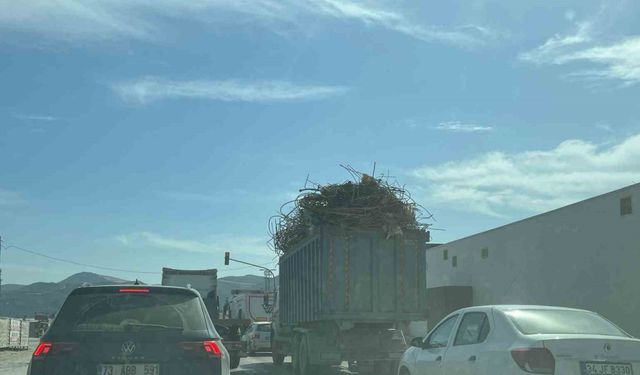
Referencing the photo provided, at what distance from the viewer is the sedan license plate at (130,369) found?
6000 mm

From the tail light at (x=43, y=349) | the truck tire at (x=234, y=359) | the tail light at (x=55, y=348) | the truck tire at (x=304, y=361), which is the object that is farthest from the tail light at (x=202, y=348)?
the truck tire at (x=234, y=359)

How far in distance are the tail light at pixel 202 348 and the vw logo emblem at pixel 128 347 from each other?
420 mm

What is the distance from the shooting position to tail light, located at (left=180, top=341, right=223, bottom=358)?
6234mm

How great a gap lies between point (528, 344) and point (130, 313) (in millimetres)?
3879

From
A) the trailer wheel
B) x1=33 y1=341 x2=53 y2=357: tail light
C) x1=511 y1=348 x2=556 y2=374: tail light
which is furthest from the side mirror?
the trailer wheel

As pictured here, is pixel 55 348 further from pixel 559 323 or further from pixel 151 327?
pixel 559 323

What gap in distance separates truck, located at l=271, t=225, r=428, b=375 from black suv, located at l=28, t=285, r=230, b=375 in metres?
7.87

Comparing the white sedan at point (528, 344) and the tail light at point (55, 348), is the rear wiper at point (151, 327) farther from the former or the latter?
the white sedan at point (528, 344)

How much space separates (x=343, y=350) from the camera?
14789 millimetres

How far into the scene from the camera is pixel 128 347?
6.10 meters

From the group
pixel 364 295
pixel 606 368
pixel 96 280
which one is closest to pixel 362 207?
pixel 364 295

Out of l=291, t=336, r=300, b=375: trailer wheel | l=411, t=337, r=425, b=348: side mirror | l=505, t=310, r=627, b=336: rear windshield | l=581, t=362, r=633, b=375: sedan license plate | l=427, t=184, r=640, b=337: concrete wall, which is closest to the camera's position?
l=581, t=362, r=633, b=375: sedan license plate

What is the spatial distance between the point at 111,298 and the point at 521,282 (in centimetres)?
1482

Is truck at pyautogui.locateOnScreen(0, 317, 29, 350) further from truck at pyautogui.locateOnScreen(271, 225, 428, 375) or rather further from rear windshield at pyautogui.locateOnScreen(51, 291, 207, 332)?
rear windshield at pyautogui.locateOnScreen(51, 291, 207, 332)
